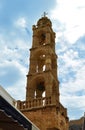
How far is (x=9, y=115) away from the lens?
9.29 metres

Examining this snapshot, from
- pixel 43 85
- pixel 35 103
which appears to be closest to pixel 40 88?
pixel 43 85

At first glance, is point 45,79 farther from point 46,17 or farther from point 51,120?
point 46,17

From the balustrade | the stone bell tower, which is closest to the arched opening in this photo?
the stone bell tower

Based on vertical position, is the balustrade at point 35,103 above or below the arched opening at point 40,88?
below

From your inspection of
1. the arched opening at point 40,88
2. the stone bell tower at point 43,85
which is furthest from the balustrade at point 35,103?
the arched opening at point 40,88

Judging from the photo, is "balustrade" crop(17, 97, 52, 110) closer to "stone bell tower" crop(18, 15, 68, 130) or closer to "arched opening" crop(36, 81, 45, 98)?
"stone bell tower" crop(18, 15, 68, 130)

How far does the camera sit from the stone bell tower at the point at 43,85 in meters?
25.1

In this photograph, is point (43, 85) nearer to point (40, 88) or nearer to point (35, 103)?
point (40, 88)

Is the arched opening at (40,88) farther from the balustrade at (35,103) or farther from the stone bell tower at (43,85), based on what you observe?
the balustrade at (35,103)

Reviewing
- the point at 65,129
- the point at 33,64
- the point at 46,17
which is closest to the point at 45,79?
the point at 33,64

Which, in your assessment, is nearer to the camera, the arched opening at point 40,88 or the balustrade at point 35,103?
the balustrade at point 35,103

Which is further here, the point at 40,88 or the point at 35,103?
the point at 40,88

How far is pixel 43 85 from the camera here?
102ft

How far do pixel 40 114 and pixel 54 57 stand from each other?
9500mm
